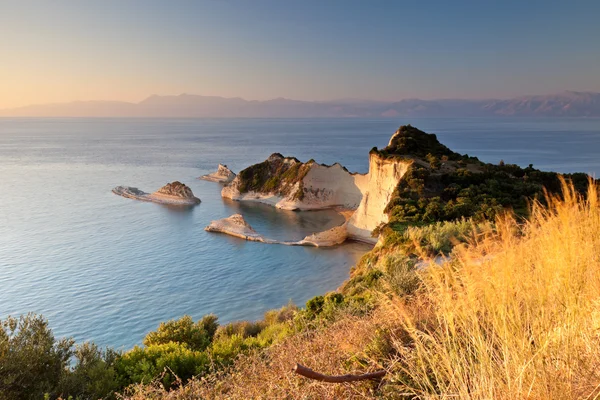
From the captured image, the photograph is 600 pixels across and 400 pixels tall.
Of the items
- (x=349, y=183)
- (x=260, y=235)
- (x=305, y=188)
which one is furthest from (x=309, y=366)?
(x=305, y=188)

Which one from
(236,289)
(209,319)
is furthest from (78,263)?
(209,319)

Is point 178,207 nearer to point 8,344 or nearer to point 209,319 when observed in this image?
point 209,319

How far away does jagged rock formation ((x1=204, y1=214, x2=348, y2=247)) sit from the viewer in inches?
1217

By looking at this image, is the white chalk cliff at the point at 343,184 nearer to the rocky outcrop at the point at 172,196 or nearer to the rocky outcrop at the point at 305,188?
the rocky outcrop at the point at 305,188

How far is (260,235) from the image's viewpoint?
32.9 m

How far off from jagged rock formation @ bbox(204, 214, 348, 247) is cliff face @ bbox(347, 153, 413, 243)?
1.20m

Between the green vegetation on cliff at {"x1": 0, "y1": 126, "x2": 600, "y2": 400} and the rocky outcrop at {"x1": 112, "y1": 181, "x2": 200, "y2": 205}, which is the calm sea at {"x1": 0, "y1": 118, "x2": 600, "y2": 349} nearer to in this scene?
the rocky outcrop at {"x1": 112, "y1": 181, "x2": 200, "y2": 205}

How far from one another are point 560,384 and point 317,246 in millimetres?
28342

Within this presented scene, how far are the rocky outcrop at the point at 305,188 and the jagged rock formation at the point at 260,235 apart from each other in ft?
31.2

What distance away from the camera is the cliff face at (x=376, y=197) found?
30.4 m

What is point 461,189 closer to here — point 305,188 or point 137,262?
point 305,188

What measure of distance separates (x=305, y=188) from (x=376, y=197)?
12794 mm

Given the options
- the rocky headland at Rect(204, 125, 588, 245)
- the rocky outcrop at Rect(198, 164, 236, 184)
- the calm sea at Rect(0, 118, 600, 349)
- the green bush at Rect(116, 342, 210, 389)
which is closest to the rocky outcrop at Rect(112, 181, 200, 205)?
the calm sea at Rect(0, 118, 600, 349)

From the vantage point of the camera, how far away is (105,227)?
34688mm
